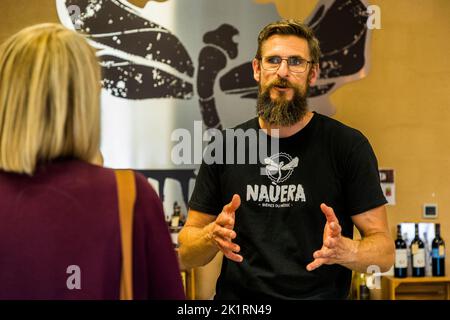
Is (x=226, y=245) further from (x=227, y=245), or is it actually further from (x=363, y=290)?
(x=363, y=290)

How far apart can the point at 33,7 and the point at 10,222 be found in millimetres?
3723

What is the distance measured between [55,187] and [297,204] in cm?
117

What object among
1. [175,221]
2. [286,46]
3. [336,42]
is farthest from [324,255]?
[336,42]

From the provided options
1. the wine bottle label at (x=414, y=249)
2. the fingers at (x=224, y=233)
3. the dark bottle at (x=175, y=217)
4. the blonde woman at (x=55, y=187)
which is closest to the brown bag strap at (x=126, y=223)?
the blonde woman at (x=55, y=187)

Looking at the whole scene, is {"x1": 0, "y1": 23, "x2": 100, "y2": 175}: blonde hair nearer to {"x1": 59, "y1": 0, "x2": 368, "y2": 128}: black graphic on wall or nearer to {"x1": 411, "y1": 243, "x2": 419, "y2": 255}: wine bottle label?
{"x1": 59, "y1": 0, "x2": 368, "y2": 128}: black graphic on wall

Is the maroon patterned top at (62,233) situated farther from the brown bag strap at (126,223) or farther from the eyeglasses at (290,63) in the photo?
the eyeglasses at (290,63)

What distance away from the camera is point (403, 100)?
14.5 ft

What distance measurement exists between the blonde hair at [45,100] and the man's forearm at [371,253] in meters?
1.12

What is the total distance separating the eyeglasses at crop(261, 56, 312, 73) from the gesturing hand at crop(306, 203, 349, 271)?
71cm

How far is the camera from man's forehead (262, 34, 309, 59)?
2318 millimetres

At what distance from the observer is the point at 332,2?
443 cm

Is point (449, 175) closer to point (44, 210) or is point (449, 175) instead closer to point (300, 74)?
point (300, 74)

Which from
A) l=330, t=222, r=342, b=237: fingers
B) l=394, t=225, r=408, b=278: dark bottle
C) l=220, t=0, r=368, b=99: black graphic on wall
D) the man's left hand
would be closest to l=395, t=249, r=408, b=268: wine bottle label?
l=394, t=225, r=408, b=278: dark bottle

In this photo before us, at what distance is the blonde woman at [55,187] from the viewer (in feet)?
3.55
